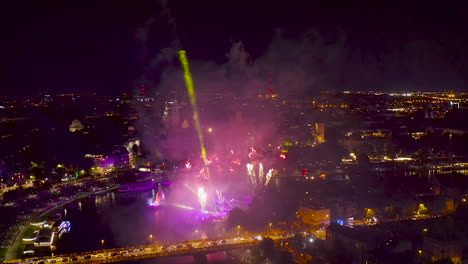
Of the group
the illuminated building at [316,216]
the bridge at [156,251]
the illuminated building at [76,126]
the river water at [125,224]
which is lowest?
the river water at [125,224]

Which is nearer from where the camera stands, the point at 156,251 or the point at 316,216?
the point at 156,251

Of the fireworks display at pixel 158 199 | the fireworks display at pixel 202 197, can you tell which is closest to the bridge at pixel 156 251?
the fireworks display at pixel 202 197

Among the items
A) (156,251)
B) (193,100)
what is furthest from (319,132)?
(156,251)

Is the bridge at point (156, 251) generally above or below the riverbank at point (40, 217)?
above

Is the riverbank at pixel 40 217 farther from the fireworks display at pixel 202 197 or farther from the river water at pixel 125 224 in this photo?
the fireworks display at pixel 202 197

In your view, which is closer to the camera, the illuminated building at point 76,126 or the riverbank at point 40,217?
the riverbank at point 40,217

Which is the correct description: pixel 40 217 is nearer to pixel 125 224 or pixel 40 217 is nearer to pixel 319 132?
pixel 125 224

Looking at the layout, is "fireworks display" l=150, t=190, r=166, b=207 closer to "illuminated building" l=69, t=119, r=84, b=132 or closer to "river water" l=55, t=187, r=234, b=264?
"river water" l=55, t=187, r=234, b=264
